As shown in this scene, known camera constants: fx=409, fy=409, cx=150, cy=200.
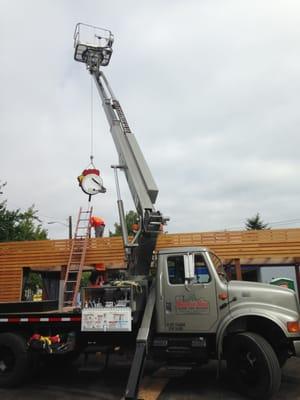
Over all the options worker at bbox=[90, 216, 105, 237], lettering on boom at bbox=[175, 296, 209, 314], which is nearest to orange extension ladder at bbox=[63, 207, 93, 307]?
worker at bbox=[90, 216, 105, 237]

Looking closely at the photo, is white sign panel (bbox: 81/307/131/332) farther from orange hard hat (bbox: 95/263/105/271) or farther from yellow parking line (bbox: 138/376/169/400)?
orange hard hat (bbox: 95/263/105/271)

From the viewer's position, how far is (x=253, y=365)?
689cm

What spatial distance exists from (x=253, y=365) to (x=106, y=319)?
2729 millimetres

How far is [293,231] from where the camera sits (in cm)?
1756

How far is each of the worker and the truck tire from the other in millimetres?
9269

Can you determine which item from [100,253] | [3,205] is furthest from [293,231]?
[3,205]

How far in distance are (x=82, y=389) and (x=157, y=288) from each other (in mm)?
2428

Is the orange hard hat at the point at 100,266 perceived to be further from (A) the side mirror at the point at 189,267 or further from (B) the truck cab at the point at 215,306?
(A) the side mirror at the point at 189,267

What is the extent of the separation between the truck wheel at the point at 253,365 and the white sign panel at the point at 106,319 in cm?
192

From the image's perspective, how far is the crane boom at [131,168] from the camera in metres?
8.32

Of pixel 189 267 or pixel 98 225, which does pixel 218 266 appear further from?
pixel 98 225

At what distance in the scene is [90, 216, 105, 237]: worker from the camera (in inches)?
692

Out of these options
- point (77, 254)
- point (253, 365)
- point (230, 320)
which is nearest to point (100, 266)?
point (77, 254)

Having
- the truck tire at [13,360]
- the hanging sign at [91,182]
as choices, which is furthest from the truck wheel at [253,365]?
the hanging sign at [91,182]
